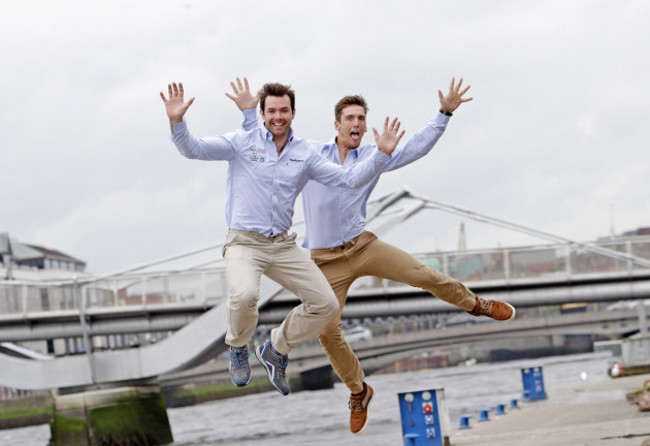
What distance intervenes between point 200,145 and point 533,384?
31.3 meters

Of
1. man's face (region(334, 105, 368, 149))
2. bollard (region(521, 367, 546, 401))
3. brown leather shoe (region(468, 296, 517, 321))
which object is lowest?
bollard (region(521, 367, 546, 401))

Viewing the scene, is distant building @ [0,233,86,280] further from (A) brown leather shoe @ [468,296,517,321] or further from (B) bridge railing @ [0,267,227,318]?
(A) brown leather shoe @ [468,296,517,321]

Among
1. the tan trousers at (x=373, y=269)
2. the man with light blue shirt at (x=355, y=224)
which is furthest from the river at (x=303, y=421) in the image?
the man with light blue shirt at (x=355, y=224)

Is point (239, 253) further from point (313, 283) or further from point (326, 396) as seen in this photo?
point (326, 396)

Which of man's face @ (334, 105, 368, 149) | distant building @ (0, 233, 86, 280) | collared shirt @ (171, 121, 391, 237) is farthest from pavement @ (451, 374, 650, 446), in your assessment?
distant building @ (0, 233, 86, 280)

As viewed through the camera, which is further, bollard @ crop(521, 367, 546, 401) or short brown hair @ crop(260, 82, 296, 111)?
bollard @ crop(521, 367, 546, 401)

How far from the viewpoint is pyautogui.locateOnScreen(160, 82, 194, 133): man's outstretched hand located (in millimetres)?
8484

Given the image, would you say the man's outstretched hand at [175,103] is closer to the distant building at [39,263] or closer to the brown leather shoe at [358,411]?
the brown leather shoe at [358,411]

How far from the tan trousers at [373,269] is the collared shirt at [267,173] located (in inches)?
36.3

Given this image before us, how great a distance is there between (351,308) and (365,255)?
105 ft

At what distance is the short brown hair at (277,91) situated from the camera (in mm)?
8828

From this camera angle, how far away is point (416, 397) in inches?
779

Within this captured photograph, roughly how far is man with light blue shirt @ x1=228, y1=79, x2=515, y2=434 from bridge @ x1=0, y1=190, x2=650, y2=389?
26949 mm

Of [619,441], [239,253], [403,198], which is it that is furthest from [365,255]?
[403,198]
